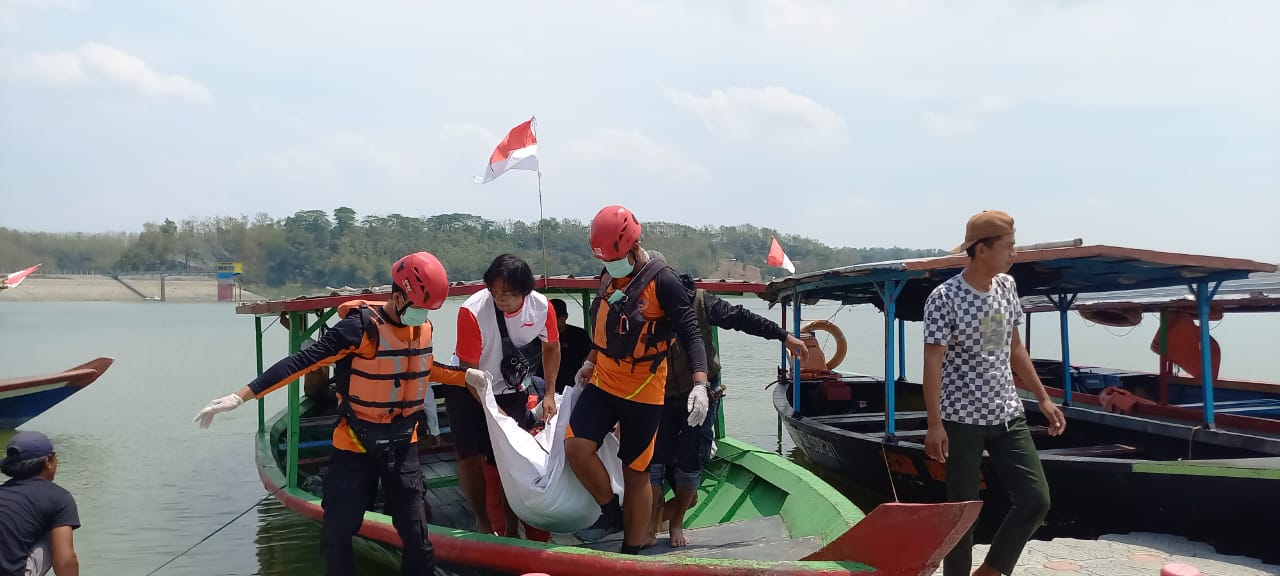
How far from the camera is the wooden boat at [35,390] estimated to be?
1402cm

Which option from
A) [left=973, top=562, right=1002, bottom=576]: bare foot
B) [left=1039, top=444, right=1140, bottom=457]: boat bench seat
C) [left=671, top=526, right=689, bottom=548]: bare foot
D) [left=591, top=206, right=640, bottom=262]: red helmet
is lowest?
[left=1039, top=444, right=1140, bottom=457]: boat bench seat

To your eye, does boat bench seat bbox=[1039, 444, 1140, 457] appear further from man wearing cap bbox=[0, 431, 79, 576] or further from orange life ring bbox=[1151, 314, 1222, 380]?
man wearing cap bbox=[0, 431, 79, 576]

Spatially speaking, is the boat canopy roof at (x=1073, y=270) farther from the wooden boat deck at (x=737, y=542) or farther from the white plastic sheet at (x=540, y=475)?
the white plastic sheet at (x=540, y=475)

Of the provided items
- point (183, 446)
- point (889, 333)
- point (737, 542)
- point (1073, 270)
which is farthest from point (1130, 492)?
point (183, 446)

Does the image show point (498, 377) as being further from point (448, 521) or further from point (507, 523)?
point (448, 521)

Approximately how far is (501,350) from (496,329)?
13 centimetres

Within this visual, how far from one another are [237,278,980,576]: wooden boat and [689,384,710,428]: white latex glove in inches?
26.5

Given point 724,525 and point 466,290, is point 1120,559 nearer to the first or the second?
point 724,525

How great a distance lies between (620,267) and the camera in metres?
4.14

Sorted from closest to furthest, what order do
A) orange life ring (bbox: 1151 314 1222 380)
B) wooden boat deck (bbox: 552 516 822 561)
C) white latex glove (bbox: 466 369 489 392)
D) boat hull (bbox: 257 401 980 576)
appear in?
boat hull (bbox: 257 401 980 576)
white latex glove (bbox: 466 369 489 392)
wooden boat deck (bbox: 552 516 822 561)
orange life ring (bbox: 1151 314 1222 380)

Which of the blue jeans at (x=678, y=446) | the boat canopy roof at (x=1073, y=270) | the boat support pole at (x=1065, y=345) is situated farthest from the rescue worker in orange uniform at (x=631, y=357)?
the boat support pole at (x=1065, y=345)

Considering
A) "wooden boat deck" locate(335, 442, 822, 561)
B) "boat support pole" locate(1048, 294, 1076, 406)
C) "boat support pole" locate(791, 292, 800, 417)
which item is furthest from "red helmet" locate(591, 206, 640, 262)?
"boat support pole" locate(1048, 294, 1076, 406)

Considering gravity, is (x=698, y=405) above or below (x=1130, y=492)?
above

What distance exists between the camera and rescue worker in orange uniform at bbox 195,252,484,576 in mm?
3979
